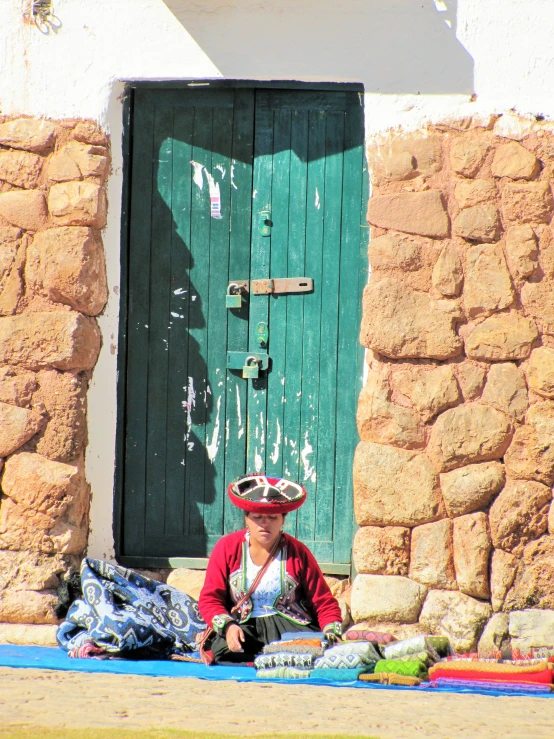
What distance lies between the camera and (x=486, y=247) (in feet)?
14.1

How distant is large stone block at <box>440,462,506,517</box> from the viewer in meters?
4.18

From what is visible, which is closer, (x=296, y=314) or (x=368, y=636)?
(x=368, y=636)

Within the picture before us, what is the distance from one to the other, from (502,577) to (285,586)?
2.89 feet

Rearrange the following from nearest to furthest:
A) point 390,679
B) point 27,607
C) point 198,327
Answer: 1. point 390,679
2. point 27,607
3. point 198,327

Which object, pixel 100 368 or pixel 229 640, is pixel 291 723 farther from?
pixel 100 368

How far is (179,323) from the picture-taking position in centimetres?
480

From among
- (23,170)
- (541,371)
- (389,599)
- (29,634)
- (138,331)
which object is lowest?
(29,634)

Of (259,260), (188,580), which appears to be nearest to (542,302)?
(259,260)

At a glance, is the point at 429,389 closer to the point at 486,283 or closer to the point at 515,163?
the point at 486,283

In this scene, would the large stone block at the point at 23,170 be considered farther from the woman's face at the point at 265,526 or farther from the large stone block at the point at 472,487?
the large stone block at the point at 472,487

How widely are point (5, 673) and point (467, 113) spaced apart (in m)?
2.91

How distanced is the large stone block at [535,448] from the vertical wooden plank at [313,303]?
3.04 ft

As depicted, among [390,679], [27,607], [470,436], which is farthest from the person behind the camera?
[27,607]

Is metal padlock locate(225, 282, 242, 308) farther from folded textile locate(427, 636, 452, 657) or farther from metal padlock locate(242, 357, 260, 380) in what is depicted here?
folded textile locate(427, 636, 452, 657)
